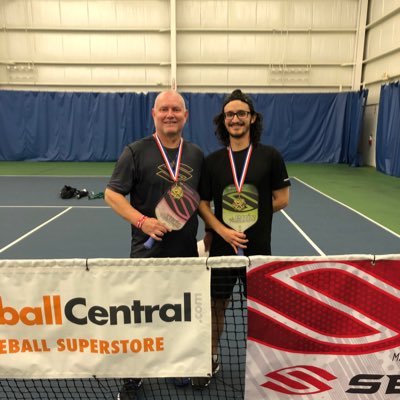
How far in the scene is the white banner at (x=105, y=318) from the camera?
5.92 ft

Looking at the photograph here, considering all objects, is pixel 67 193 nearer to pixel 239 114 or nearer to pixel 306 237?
pixel 306 237

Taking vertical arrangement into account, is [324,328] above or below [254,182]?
below

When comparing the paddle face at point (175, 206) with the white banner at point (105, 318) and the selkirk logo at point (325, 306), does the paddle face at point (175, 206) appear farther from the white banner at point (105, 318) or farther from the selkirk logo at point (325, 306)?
the selkirk logo at point (325, 306)

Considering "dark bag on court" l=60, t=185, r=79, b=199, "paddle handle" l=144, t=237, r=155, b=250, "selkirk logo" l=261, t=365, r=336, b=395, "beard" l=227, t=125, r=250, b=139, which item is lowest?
"dark bag on court" l=60, t=185, r=79, b=199

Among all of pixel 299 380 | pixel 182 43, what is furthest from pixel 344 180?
pixel 299 380

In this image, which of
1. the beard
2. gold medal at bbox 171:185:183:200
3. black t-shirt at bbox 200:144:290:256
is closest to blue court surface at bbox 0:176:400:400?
black t-shirt at bbox 200:144:290:256

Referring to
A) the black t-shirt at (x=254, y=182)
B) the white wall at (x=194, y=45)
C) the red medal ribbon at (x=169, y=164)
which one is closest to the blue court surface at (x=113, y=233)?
the black t-shirt at (x=254, y=182)

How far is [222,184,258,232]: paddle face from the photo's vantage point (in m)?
2.35

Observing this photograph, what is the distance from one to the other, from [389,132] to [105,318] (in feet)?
40.8

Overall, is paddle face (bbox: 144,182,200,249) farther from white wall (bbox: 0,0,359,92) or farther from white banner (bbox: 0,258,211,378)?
white wall (bbox: 0,0,359,92)

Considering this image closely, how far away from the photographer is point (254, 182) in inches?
92.8

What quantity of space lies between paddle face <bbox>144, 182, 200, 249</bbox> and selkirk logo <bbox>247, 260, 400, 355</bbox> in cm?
66

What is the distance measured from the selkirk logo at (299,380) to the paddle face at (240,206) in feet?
2.78

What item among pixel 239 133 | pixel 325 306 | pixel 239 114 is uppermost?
pixel 239 114
